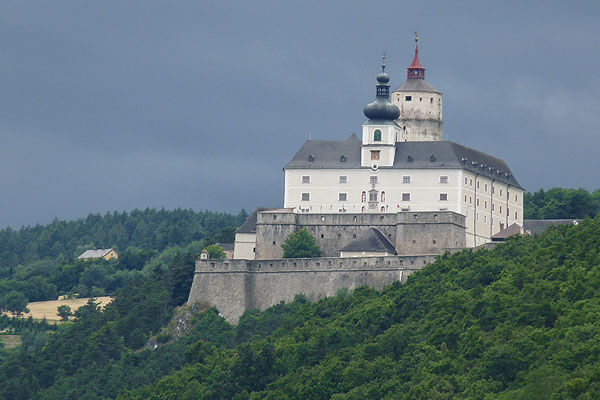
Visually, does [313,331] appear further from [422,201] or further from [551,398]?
[551,398]

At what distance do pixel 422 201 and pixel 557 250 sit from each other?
1368 centimetres

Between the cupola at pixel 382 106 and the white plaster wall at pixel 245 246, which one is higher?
the cupola at pixel 382 106

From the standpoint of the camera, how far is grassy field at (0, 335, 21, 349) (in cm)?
12476

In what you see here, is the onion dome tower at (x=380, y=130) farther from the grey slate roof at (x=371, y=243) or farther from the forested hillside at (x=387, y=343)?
the forested hillside at (x=387, y=343)

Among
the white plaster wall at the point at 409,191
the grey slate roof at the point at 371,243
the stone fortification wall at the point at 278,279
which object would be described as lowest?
the stone fortification wall at the point at 278,279

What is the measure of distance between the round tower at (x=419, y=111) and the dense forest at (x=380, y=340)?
10892mm

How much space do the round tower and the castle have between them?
5047mm

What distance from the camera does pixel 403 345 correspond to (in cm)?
7594

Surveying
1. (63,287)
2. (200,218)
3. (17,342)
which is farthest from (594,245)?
(200,218)

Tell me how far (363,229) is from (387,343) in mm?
14905

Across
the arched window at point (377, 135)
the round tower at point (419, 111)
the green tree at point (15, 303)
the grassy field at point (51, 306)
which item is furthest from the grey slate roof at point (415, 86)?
the green tree at point (15, 303)

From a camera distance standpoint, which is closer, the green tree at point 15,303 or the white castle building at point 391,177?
the white castle building at point 391,177

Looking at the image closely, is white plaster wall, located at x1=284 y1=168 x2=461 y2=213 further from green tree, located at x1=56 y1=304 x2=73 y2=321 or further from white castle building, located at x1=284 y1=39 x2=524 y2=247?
green tree, located at x1=56 y1=304 x2=73 y2=321

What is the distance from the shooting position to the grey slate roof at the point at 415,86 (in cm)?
10031
